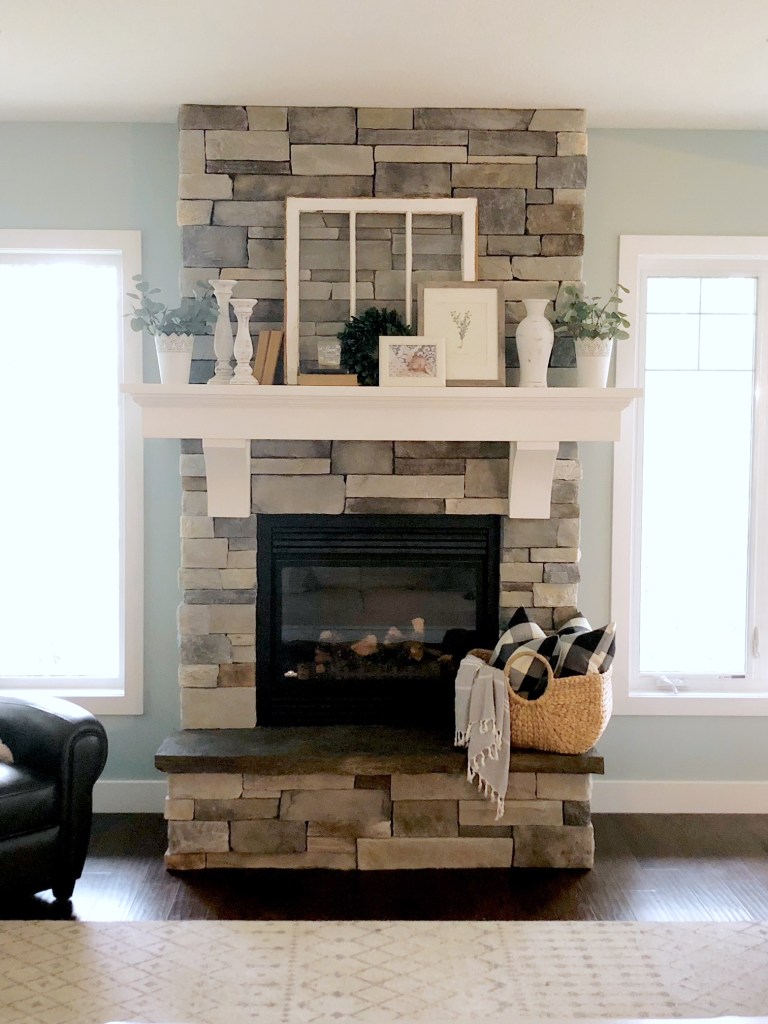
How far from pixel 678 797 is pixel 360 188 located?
260 centimetres

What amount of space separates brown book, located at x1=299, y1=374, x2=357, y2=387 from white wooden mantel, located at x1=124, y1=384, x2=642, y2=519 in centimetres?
8

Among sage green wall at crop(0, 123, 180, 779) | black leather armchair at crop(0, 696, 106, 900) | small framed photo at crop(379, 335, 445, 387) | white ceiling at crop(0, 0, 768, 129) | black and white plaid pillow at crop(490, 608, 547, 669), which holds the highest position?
white ceiling at crop(0, 0, 768, 129)

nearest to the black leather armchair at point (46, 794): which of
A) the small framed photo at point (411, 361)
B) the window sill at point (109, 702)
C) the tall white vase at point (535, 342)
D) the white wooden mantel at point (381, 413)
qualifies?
the window sill at point (109, 702)

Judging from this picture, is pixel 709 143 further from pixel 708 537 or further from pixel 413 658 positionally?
pixel 413 658

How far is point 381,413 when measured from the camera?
332 centimetres

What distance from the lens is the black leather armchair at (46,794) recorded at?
2.92m

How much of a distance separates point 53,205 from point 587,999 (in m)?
3.22

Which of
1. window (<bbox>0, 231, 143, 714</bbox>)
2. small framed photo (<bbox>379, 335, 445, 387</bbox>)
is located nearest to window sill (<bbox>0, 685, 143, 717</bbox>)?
window (<bbox>0, 231, 143, 714</bbox>)

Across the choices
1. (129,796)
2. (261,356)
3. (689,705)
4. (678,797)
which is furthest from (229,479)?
(678,797)

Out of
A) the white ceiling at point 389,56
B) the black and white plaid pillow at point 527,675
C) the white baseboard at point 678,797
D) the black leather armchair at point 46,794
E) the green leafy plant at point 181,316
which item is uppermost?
the white ceiling at point 389,56

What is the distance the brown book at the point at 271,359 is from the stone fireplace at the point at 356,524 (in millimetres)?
121

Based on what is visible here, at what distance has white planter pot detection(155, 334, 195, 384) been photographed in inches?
131

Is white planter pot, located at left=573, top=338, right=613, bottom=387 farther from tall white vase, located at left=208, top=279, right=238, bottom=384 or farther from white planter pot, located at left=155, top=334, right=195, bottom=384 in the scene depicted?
white planter pot, located at left=155, top=334, right=195, bottom=384

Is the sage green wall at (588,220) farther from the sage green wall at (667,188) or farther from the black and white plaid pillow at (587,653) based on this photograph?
the black and white plaid pillow at (587,653)
